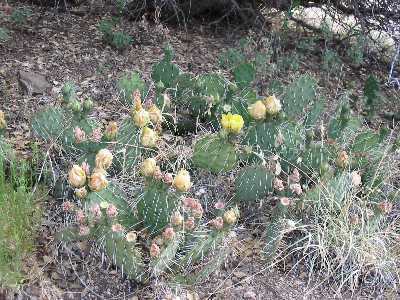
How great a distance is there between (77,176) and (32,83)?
1.95m

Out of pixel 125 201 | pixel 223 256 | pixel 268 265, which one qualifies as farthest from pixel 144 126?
pixel 268 265

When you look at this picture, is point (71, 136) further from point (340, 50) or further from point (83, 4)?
point (340, 50)

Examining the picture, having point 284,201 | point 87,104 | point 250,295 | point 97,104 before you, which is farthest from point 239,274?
point 97,104

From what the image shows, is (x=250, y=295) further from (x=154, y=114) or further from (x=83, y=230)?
(x=154, y=114)

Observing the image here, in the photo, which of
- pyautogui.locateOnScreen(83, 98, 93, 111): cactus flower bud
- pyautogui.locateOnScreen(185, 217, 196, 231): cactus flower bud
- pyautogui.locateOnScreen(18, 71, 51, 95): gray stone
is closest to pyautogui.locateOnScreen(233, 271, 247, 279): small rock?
pyautogui.locateOnScreen(185, 217, 196, 231): cactus flower bud

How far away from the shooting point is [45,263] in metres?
2.98

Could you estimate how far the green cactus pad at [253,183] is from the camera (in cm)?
323

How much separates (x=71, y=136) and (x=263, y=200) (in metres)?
1.09

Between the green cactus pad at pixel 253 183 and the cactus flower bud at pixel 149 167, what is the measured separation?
650 mm

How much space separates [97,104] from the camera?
4.34 metres

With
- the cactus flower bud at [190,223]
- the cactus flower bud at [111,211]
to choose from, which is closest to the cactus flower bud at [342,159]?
the cactus flower bud at [190,223]

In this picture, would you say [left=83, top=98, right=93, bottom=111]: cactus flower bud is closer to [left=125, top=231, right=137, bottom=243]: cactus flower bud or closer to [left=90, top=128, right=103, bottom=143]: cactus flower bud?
[left=90, top=128, right=103, bottom=143]: cactus flower bud

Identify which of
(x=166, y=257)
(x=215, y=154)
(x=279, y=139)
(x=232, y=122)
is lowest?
(x=166, y=257)

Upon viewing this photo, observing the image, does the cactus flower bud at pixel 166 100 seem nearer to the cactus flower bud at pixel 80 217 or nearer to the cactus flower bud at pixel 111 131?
the cactus flower bud at pixel 111 131
